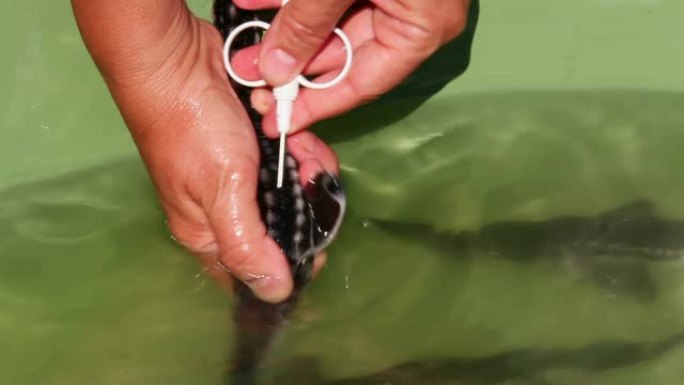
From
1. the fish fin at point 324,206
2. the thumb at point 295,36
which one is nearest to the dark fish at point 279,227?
the fish fin at point 324,206

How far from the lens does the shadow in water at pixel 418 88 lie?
5.35ft

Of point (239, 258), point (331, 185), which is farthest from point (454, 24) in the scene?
point (239, 258)

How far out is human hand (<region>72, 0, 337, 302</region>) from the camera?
133cm

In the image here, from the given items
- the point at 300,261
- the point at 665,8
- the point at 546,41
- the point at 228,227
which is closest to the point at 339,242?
the point at 300,261

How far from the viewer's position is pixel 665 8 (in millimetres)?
1688

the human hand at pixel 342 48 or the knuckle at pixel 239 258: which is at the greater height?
the human hand at pixel 342 48

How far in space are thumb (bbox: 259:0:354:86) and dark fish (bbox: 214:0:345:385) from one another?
0.36 feet

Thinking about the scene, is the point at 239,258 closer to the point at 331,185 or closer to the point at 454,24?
the point at 331,185

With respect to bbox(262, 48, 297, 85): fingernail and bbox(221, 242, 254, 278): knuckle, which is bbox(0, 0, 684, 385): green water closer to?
bbox(221, 242, 254, 278): knuckle

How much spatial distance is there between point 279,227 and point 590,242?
0.44 metres

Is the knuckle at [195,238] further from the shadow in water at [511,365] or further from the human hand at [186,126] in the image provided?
the shadow in water at [511,365]

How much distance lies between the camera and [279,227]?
1.39 m

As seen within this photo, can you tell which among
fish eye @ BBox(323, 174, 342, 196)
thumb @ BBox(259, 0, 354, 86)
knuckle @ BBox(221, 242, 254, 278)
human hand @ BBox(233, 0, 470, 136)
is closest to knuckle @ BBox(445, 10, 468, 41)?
human hand @ BBox(233, 0, 470, 136)

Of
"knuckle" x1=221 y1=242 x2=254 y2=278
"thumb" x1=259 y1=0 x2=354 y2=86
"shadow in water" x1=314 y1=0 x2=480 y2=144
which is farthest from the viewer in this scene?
"shadow in water" x1=314 y1=0 x2=480 y2=144
